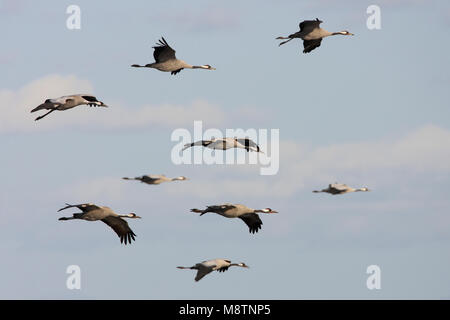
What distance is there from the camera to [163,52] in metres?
46.6

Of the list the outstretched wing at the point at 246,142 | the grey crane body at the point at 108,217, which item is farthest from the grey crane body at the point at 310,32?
the grey crane body at the point at 108,217

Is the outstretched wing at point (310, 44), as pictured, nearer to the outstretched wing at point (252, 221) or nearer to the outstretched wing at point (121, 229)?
the outstretched wing at point (252, 221)

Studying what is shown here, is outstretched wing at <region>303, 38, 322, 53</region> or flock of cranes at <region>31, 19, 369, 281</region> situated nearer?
A: flock of cranes at <region>31, 19, 369, 281</region>

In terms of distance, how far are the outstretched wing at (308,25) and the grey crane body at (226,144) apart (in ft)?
13.9

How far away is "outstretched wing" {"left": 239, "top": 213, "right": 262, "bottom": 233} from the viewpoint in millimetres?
47312

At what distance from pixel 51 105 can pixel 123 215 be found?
4.67m

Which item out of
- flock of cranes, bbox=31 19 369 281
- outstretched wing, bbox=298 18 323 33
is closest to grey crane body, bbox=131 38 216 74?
flock of cranes, bbox=31 19 369 281

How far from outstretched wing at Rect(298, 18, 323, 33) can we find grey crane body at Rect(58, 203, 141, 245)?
28.2 ft

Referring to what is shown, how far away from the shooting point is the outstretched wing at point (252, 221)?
4731cm

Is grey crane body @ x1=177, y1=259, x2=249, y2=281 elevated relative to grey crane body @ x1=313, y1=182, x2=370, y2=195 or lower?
lower

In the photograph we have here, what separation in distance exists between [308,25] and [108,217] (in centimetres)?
943

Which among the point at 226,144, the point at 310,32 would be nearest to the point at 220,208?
the point at 226,144

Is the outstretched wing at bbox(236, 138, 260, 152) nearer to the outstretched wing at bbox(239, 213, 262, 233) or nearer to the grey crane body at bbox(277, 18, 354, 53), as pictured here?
the outstretched wing at bbox(239, 213, 262, 233)
